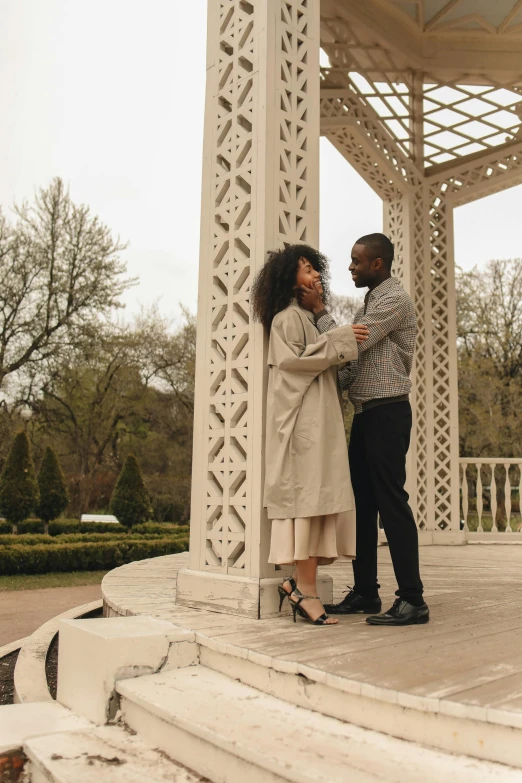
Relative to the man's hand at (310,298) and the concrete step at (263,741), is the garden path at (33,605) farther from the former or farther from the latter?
the man's hand at (310,298)

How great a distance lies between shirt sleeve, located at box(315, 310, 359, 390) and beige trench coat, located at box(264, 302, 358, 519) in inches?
5.5

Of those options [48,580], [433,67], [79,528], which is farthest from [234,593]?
[79,528]

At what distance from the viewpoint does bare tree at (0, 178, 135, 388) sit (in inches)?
789

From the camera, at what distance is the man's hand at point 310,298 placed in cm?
326

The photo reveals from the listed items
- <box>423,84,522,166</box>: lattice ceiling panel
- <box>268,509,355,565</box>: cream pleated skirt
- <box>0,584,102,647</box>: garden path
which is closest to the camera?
<box>268,509,355,565</box>: cream pleated skirt

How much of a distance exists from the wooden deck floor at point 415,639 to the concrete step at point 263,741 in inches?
5.8

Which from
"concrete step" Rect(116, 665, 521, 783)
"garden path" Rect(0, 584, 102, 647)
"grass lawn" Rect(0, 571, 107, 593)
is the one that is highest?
"concrete step" Rect(116, 665, 521, 783)

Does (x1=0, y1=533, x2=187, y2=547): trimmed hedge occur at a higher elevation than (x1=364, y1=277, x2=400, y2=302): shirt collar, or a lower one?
lower

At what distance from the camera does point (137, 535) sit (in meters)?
15.0

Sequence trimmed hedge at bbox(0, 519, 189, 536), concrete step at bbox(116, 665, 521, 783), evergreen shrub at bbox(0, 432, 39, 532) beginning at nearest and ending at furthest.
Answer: concrete step at bbox(116, 665, 521, 783) < evergreen shrub at bbox(0, 432, 39, 532) < trimmed hedge at bbox(0, 519, 189, 536)

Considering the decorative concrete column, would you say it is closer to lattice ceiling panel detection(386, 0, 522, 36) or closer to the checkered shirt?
the checkered shirt

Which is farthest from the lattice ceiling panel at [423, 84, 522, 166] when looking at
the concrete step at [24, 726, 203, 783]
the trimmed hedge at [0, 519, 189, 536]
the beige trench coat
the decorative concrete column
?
the trimmed hedge at [0, 519, 189, 536]

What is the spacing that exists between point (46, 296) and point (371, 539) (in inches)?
752

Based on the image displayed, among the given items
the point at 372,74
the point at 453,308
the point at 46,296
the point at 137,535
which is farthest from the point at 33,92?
the point at 453,308
